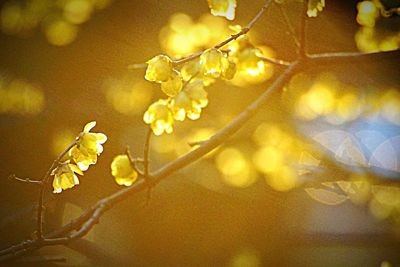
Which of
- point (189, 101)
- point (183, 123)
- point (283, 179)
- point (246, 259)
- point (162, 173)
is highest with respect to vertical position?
point (189, 101)

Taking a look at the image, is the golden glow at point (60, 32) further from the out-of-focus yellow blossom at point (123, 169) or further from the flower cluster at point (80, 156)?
the flower cluster at point (80, 156)

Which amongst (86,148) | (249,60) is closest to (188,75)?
(249,60)

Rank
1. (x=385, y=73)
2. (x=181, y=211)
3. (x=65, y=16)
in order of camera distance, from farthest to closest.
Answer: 1. (x=181, y=211)
2. (x=65, y=16)
3. (x=385, y=73)

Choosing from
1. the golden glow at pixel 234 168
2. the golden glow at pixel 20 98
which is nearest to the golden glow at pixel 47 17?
the golden glow at pixel 20 98

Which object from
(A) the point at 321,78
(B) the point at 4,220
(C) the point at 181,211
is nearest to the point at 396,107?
(A) the point at 321,78

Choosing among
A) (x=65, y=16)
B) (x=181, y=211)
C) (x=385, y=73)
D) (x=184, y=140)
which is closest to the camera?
(x=385, y=73)

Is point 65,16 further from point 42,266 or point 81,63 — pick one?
point 42,266

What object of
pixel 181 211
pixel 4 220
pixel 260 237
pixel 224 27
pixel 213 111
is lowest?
pixel 260 237

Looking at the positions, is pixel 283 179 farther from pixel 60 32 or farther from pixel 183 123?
pixel 60 32
